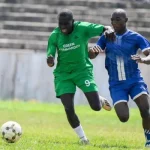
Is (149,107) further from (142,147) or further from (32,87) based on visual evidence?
(32,87)

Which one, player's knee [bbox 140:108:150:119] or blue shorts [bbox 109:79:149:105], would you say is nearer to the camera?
player's knee [bbox 140:108:150:119]

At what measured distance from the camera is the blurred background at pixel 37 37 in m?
26.6

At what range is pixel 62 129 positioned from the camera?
17812 millimetres

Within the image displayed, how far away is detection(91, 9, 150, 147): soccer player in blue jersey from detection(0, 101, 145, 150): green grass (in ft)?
2.72

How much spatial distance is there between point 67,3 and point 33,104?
8.40 metres

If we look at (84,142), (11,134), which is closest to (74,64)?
(84,142)

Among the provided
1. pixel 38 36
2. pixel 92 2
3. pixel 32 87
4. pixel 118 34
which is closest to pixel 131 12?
pixel 92 2

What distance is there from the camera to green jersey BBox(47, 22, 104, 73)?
13.1m

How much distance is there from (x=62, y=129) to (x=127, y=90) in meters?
4.86

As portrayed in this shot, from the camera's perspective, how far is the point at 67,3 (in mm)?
33156

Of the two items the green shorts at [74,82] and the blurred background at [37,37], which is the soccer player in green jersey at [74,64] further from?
the blurred background at [37,37]

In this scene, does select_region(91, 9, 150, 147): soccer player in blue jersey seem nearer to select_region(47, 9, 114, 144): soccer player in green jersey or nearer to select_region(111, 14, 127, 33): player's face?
select_region(111, 14, 127, 33): player's face

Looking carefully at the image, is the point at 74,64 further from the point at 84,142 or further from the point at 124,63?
the point at 84,142

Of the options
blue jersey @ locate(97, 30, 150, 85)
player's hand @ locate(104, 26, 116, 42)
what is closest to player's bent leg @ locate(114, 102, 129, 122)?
blue jersey @ locate(97, 30, 150, 85)
